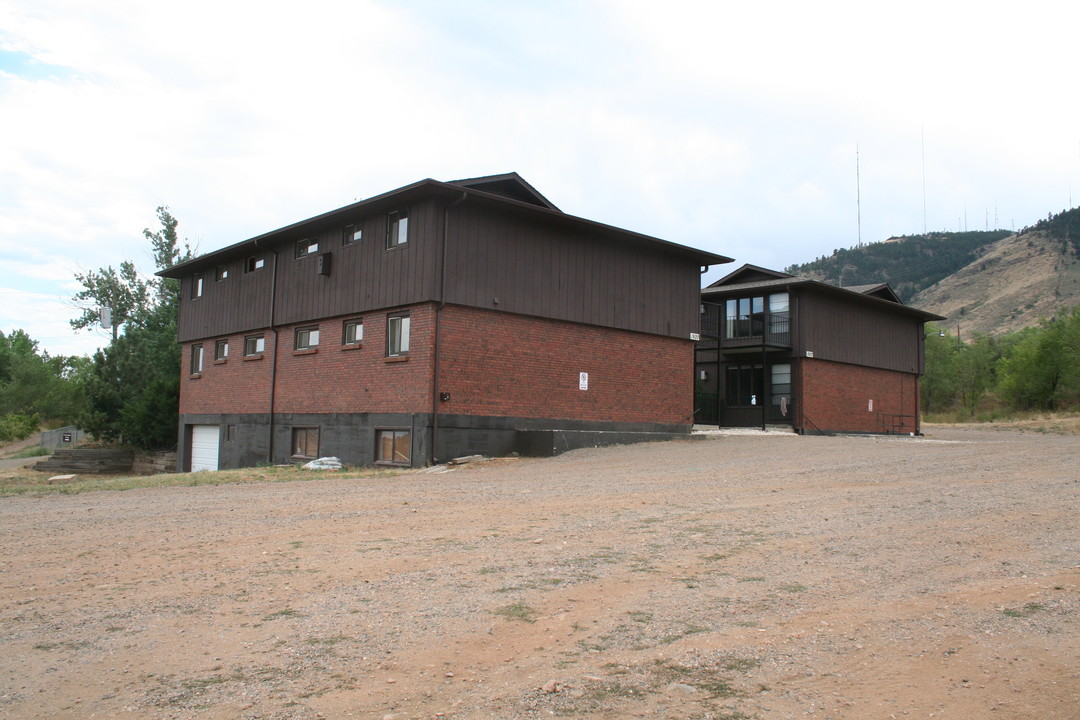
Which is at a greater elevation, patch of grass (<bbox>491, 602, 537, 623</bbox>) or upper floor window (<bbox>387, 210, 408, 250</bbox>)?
upper floor window (<bbox>387, 210, 408, 250</bbox>)

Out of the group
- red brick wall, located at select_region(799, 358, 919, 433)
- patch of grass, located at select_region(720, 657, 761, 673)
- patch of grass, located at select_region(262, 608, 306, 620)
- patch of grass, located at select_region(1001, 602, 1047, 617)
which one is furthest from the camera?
red brick wall, located at select_region(799, 358, 919, 433)

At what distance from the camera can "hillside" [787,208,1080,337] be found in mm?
107812

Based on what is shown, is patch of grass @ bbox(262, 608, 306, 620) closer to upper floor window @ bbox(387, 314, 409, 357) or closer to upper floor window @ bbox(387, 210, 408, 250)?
upper floor window @ bbox(387, 314, 409, 357)

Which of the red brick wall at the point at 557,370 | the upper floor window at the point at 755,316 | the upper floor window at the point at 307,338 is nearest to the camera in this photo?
the red brick wall at the point at 557,370

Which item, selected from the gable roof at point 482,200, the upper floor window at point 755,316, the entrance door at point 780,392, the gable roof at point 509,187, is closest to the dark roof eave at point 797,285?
the upper floor window at point 755,316

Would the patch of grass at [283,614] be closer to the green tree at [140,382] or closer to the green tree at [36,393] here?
the green tree at [140,382]

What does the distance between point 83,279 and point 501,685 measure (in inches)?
2061

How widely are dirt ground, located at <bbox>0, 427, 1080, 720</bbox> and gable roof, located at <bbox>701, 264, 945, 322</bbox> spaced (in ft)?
69.4

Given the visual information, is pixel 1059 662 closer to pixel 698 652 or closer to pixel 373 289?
pixel 698 652

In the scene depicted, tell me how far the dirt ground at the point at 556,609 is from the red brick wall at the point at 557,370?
8472 mm

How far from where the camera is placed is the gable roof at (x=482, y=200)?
1892 cm

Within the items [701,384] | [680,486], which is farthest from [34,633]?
[701,384]

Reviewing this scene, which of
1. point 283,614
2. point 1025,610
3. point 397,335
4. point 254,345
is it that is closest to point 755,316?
point 397,335

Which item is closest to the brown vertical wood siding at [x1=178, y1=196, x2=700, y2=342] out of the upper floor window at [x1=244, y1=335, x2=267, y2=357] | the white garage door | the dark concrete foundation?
the upper floor window at [x1=244, y1=335, x2=267, y2=357]
